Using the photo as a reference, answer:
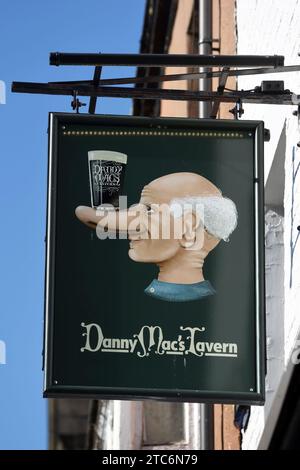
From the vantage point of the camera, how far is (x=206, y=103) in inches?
500

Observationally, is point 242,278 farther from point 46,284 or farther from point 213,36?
point 213,36

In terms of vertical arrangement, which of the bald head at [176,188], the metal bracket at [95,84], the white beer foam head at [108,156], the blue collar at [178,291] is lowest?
the blue collar at [178,291]

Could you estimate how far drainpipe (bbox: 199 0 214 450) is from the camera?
1186cm

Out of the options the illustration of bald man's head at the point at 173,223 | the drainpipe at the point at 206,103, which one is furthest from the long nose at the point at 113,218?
the drainpipe at the point at 206,103

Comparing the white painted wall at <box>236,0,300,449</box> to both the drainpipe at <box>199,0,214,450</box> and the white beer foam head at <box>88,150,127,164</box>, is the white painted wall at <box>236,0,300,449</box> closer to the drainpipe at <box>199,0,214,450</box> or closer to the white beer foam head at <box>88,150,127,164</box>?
the white beer foam head at <box>88,150,127,164</box>

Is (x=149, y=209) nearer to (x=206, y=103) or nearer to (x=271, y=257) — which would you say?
(x=271, y=257)

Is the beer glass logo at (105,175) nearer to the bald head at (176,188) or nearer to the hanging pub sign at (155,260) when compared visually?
the hanging pub sign at (155,260)

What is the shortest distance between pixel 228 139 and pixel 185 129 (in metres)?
0.27

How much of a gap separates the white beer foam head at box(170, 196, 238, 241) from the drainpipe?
136 inches

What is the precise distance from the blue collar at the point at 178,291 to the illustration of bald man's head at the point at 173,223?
0.10 ft

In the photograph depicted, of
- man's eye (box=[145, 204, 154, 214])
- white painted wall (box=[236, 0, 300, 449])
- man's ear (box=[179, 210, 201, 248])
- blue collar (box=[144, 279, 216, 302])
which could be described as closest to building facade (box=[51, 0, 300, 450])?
white painted wall (box=[236, 0, 300, 449])

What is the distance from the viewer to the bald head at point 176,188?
798 cm

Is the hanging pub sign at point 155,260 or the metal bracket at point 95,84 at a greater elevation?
the metal bracket at point 95,84

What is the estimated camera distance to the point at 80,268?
7910mm
